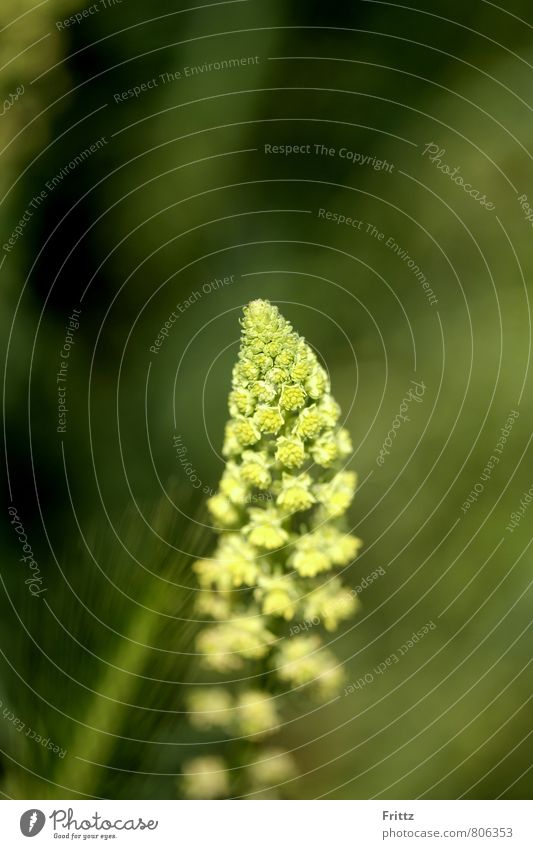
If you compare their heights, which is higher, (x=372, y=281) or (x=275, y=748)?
(x=372, y=281)

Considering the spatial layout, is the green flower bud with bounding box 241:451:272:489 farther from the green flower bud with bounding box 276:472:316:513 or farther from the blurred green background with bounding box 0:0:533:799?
the blurred green background with bounding box 0:0:533:799

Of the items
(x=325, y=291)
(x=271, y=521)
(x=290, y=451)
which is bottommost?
(x=271, y=521)

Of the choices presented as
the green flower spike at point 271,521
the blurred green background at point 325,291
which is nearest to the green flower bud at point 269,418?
the green flower spike at point 271,521

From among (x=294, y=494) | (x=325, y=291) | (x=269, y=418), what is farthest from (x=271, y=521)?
(x=325, y=291)

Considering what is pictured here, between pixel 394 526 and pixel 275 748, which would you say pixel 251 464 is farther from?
pixel 394 526

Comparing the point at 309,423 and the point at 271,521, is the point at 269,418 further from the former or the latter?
the point at 271,521

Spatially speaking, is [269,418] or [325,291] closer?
[269,418]
